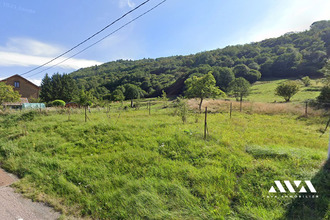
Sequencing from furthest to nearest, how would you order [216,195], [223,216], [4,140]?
[4,140] → [216,195] → [223,216]

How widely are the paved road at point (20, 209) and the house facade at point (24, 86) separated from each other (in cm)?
4789

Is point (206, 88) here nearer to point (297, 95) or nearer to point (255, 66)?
point (297, 95)

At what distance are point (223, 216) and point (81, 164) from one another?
14.3 ft

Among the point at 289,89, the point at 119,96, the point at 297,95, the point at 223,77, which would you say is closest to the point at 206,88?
the point at 289,89

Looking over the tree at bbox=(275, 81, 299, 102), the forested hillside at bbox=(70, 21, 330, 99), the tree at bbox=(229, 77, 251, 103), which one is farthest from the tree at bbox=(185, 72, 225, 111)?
the forested hillside at bbox=(70, 21, 330, 99)

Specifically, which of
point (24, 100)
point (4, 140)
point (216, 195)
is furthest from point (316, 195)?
point (24, 100)

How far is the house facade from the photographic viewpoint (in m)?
37.4

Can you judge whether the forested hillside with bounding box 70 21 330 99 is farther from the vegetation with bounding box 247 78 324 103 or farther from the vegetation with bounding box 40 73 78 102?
the vegetation with bounding box 247 78 324 103

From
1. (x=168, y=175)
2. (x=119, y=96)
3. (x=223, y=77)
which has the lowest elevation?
(x=168, y=175)

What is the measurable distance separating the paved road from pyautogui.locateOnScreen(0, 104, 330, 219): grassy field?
0.17 m

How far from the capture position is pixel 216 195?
2971 millimetres

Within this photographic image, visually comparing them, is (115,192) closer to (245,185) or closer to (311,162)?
(245,185)

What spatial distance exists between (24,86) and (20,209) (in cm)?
5156

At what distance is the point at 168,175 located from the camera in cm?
380
